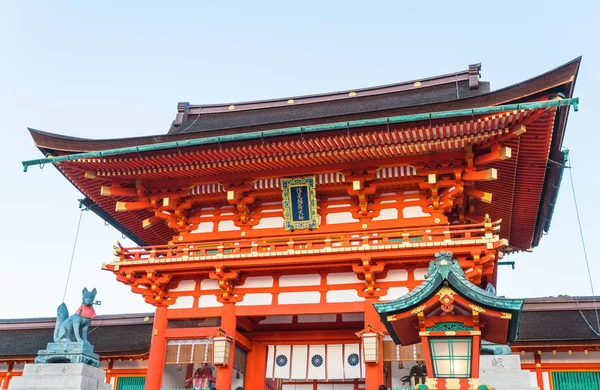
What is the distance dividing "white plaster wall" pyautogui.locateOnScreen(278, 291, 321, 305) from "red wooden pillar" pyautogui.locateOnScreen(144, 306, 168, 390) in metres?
3.18

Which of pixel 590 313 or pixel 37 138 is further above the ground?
pixel 37 138

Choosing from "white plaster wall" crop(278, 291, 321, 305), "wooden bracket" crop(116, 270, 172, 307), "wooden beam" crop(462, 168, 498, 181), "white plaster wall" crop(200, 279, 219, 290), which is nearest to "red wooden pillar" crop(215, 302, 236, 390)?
"white plaster wall" crop(200, 279, 219, 290)

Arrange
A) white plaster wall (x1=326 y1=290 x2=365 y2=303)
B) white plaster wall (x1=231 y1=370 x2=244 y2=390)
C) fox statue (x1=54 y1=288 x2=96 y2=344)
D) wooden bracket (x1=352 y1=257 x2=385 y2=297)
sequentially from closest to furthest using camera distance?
wooden bracket (x1=352 y1=257 x2=385 y2=297) < white plaster wall (x1=326 y1=290 x2=365 y2=303) < fox statue (x1=54 y1=288 x2=96 y2=344) < white plaster wall (x1=231 y1=370 x2=244 y2=390)

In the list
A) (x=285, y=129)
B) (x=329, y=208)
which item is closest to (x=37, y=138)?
(x=285, y=129)

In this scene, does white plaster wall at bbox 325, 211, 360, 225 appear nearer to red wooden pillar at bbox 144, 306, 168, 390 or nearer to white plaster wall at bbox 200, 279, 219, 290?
white plaster wall at bbox 200, 279, 219, 290

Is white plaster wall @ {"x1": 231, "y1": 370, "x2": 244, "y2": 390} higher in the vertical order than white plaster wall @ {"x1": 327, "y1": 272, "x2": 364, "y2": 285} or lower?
lower

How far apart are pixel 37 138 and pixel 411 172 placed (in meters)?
10.1

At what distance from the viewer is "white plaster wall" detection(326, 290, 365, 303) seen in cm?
1332

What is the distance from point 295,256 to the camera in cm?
1327

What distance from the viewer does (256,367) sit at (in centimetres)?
1523

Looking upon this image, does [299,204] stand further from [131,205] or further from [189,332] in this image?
[131,205]

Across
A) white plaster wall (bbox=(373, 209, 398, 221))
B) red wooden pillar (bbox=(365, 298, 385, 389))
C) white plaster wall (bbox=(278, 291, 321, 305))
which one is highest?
white plaster wall (bbox=(373, 209, 398, 221))

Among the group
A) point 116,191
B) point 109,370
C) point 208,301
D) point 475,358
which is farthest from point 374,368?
point 109,370

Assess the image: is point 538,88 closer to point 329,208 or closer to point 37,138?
point 329,208
